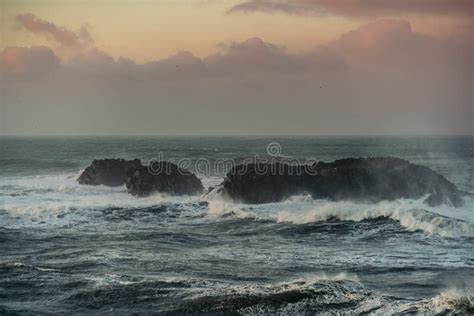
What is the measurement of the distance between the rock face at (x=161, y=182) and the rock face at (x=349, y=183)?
10.2ft

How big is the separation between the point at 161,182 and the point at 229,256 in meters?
15.0

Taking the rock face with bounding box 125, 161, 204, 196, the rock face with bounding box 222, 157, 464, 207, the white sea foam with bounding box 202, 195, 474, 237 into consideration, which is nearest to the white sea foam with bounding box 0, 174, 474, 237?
the white sea foam with bounding box 202, 195, 474, 237

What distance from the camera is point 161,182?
36.2 meters

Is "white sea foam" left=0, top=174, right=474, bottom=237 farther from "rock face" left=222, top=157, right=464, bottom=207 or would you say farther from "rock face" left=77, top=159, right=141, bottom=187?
"rock face" left=77, top=159, right=141, bottom=187

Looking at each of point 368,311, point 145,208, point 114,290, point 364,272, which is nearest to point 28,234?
point 145,208

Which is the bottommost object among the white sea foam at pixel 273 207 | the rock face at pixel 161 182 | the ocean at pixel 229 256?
the ocean at pixel 229 256

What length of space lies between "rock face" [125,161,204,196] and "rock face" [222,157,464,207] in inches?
123

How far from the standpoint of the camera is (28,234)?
25.9 metres

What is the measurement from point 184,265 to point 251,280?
9.26ft

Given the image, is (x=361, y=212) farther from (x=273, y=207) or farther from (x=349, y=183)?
(x=273, y=207)

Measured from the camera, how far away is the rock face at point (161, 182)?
35.9m

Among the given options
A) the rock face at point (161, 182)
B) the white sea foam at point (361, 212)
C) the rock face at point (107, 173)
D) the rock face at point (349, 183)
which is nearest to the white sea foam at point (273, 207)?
the white sea foam at point (361, 212)

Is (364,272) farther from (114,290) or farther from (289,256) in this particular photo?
(114,290)

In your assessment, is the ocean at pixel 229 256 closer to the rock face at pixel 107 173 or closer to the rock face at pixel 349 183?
the rock face at pixel 349 183
